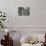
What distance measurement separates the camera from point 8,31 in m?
3.36

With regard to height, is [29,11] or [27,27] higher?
[29,11]

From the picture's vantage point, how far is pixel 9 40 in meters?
3.39

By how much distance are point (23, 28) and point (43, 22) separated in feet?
1.72

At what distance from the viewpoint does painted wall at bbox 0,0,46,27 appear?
11.7 ft

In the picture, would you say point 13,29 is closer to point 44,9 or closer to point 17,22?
point 17,22

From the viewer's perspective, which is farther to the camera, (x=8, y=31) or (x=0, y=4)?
(x=0, y=4)

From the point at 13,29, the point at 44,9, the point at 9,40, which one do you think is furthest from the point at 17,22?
the point at 44,9

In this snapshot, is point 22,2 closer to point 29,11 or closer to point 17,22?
point 29,11

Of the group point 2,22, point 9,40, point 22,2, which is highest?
point 22,2

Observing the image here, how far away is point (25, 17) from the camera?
3.57 meters

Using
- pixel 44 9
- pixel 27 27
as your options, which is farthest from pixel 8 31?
pixel 44 9

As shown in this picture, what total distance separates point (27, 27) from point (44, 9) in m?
0.62

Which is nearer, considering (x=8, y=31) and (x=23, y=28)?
(x=8, y=31)

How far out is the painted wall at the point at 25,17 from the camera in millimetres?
3561
